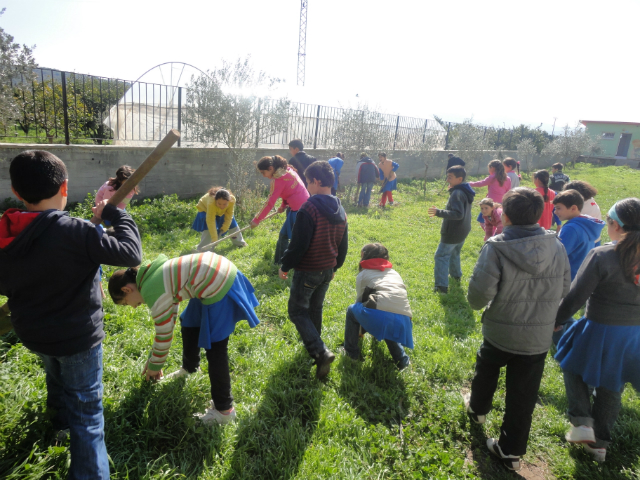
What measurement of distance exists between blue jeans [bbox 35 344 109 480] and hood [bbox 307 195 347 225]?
189 cm

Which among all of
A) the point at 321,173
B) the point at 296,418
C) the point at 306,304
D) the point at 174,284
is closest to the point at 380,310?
the point at 306,304

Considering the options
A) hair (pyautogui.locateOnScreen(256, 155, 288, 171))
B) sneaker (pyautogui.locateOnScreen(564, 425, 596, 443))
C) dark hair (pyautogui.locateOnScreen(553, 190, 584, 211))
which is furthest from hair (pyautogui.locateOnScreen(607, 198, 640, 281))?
hair (pyautogui.locateOnScreen(256, 155, 288, 171))

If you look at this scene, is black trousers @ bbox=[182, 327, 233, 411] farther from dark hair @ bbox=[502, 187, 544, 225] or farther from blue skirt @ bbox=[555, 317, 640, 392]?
blue skirt @ bbox=[555, 317, 640, 392]

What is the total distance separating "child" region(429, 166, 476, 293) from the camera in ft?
17.2

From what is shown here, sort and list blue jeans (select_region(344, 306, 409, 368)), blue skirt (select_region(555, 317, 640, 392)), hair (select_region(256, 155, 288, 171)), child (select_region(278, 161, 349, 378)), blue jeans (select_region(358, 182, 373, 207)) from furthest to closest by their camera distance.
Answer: blue jeans (select_region(358, 182, 373, 207)), hair (select_region(256, 155, 288, 171)), blue jeans (select_region(344, 306, 409, 368)), child (select_region(278, 161, 349, 378)), blue skirt (select_region(555, 317, 640, 392))

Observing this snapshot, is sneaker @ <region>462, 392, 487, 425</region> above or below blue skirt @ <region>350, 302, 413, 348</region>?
below

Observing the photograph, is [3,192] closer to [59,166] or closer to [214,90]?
[214,90]

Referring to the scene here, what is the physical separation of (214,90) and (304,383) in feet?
26.1

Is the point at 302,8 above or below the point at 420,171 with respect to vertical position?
above

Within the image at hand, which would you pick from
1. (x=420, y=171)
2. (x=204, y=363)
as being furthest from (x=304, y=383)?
(x=420, y=171)

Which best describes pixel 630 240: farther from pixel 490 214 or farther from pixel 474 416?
pixel 490 214

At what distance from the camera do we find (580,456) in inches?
112

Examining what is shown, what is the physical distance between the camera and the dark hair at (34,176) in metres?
1.88

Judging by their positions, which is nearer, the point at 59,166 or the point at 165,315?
the point at 59,166
